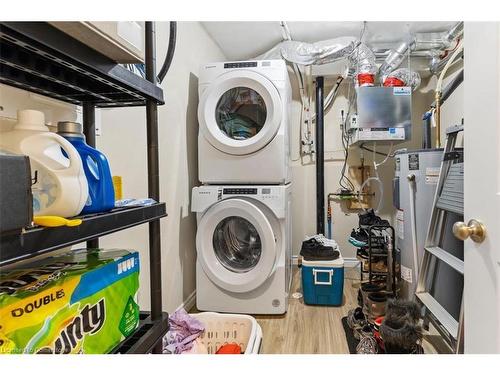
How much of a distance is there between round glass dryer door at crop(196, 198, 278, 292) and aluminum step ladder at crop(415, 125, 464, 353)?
915mm

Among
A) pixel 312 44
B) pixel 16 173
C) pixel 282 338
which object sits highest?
pixel 312 44

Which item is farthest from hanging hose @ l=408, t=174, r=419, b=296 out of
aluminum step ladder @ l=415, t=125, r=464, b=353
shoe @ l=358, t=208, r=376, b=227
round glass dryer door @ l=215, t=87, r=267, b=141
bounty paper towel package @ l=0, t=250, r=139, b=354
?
bounty paper towel package @ l=0, t=250, r=139, b=354

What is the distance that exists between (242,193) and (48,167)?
62.0 inches

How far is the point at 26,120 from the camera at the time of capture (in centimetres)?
59

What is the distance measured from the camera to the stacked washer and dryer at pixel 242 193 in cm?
207

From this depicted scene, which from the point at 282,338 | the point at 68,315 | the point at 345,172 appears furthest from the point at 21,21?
the point at 345,172

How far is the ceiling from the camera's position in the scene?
8.16ft

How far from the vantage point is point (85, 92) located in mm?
868

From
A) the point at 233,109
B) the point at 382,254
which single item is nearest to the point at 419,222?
the point at 382,254
